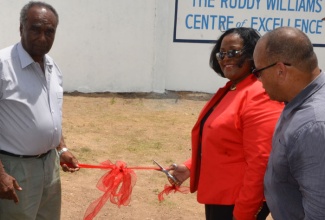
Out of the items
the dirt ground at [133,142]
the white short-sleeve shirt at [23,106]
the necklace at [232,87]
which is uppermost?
the necklace at [232,87]

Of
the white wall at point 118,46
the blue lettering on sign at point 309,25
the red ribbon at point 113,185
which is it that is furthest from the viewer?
the blue lettering on sign at point 309,25

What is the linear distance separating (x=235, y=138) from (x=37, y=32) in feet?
4.72

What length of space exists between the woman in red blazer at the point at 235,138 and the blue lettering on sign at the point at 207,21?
757 centimetres

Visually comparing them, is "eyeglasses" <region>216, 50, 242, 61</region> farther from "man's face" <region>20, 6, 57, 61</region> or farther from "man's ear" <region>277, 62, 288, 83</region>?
"man's face" <region>20, 6, 57, 61</region>

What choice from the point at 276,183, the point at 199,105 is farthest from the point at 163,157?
the point at 276,183

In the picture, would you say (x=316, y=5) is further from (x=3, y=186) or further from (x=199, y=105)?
(x=3, y=186)

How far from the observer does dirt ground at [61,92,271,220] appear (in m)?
5.44

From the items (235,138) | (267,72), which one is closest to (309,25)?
(235,138)

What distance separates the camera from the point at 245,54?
314 centimetres

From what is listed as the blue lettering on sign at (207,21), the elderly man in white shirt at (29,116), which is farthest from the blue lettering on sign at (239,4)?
the elderly man in white shirt at (29,116)

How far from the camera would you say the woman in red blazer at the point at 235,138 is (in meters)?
2.91

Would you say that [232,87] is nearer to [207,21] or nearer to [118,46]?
[118,46]

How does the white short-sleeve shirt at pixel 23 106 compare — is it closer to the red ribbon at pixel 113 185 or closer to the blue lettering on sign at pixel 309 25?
the red ribbon at pixel 113 185

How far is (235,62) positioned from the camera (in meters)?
3.14
